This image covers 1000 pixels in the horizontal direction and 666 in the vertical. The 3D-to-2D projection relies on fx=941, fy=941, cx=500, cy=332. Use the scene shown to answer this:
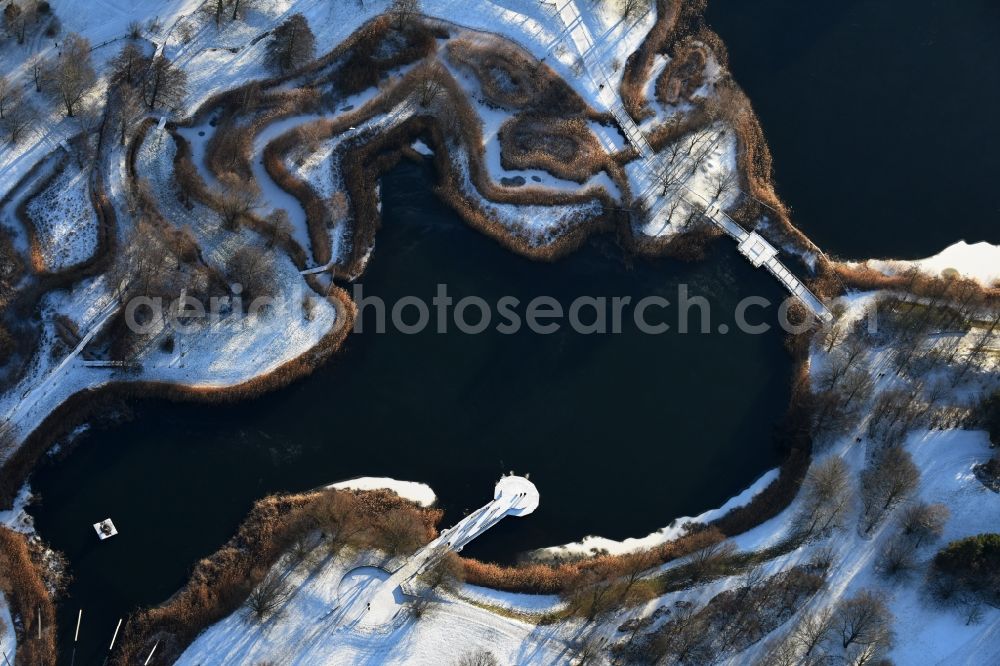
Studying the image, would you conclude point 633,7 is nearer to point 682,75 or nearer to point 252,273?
point 682,75

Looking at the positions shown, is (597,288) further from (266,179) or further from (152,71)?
(152,71)

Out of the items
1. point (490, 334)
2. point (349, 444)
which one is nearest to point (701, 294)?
point (490, 334)

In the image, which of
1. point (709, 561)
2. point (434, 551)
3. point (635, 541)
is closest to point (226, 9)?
point (434, 551)

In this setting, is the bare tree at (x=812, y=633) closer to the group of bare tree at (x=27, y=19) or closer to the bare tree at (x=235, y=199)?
the bare tree at (x=235, y=199)

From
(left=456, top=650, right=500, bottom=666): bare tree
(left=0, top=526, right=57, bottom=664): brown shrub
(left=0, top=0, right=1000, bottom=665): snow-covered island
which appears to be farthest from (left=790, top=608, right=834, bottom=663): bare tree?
(left=0, top=526, right=57, bottom=664): brown shrub

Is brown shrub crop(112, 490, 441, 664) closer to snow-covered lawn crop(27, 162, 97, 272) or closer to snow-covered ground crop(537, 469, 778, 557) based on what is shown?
snow-covered ground crop(537, 469, 778, 557)
